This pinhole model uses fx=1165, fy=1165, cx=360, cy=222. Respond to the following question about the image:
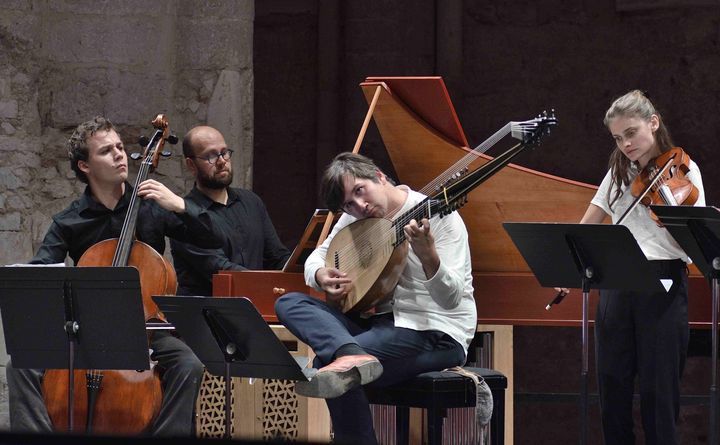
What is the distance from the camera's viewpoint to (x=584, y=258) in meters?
3.97

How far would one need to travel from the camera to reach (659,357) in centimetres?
415

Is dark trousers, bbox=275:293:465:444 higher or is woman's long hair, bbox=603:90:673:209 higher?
woman's long hair, bbox=603:90:673:209

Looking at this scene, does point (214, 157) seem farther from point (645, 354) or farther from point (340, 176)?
point (645, 354)

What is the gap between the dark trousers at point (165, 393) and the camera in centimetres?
412

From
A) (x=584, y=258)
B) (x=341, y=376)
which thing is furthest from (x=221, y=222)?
(x=584, y=258)

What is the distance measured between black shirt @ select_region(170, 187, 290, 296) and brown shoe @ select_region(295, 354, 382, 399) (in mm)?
1161

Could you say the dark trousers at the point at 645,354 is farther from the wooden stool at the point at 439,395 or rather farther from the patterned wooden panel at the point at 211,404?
the patterned wooden panel at the point at 211,404

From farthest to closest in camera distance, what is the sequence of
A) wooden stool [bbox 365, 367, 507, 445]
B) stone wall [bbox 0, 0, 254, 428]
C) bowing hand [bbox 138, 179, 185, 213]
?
stone wall [bbox 0, 0, 254, 428] → bowing hand [bbox 138, 179, 185, 213] → wooden stool [bbox 365, 367, 507, 445]

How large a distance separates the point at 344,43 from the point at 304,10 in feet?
1.50

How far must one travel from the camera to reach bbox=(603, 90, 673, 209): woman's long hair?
4223 millimetres

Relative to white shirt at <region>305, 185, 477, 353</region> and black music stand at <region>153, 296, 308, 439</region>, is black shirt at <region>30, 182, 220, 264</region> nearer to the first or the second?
white shirt at <region>305, 185, 477, 353</region>

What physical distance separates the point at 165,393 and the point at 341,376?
0.80m

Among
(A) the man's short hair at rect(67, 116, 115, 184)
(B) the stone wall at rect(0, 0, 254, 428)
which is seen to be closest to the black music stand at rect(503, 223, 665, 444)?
(A) the man's short hair at rect(67, 116, 115, 184)

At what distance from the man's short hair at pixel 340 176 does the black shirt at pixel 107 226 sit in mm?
683
